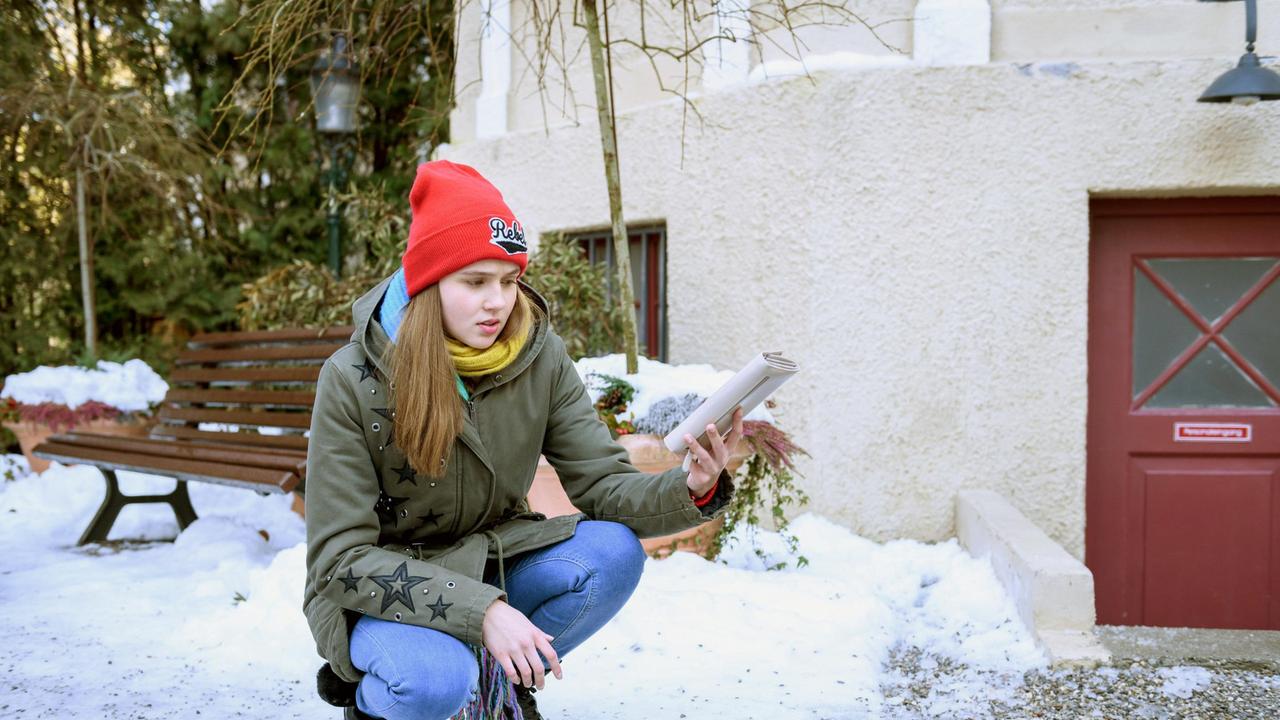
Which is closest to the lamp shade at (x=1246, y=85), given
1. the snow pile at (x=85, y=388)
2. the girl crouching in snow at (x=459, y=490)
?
the girl crouching in snow at (x=459, y=490)

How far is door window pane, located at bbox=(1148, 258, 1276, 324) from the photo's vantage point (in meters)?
4.81

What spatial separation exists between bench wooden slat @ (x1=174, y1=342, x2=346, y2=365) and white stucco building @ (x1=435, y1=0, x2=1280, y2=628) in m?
1.59

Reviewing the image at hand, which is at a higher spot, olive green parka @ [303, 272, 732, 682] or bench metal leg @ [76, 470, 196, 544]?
olive green parka @ [303, 272, 732, 682]

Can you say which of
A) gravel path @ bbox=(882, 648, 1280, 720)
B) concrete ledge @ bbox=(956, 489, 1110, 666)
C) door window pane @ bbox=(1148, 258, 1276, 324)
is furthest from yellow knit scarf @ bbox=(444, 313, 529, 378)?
door window pane @ bbox=(1148, 258, 1276, 324)

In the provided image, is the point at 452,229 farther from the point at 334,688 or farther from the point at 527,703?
the point at 527,703

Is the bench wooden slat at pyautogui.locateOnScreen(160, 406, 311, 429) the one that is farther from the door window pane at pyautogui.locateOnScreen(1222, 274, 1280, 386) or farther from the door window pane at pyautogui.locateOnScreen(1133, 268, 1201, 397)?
the door window pane at pyautogui.locateOnScreen(1222, 274, 1280, 386)

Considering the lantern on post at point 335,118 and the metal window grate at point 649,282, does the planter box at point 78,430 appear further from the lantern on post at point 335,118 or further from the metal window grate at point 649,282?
the metal window grate at point 649,282

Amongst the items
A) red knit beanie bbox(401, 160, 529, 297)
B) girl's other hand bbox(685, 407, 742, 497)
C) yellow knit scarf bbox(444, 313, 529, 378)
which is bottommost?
girl's other hand bbox(685, 407, 742, 497)

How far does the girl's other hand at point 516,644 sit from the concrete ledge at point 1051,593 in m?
1.86

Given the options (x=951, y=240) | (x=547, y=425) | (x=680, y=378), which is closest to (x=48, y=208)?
(x=680, y=378)

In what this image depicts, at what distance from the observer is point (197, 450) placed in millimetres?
Result: 4797

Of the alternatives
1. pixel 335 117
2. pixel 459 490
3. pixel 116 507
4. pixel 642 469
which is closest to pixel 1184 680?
pixel 642 469

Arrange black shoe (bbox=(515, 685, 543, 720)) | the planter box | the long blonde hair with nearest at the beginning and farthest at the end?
1. the long blonde hair
2. black shoe (bbox=(515, 685, 543, 720))
3. the planter box

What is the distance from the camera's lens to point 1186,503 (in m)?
4.82
